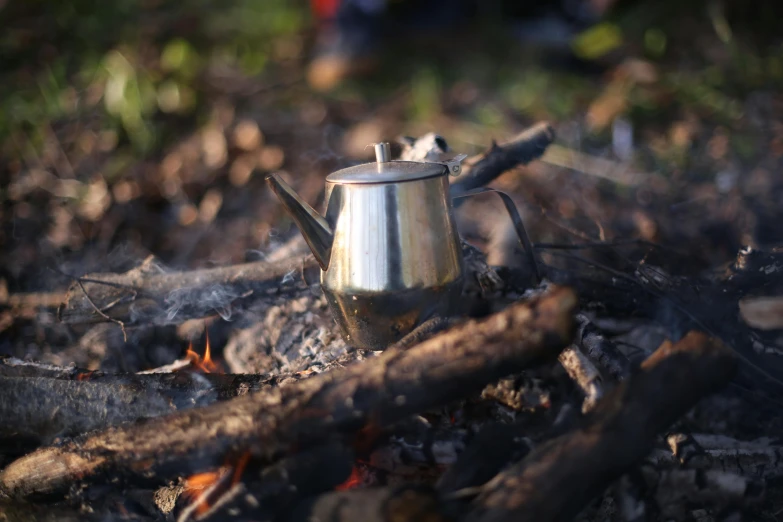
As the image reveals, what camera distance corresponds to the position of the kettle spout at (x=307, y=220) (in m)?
1.65

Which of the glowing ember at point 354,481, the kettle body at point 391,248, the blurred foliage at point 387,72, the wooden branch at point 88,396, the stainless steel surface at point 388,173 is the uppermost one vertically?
the blurred foliage at point 387,72

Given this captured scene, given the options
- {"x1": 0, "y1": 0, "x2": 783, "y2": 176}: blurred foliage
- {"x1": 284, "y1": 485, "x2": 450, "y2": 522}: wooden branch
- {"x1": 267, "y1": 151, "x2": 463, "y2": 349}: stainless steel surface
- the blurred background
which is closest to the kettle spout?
{"x1": 267, "y1": 151, "x2": 463, "y2": 349}: stainless steel surface

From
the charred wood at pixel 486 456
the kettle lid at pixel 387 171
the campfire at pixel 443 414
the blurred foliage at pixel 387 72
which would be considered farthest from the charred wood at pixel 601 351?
the blurred foliage at pixel 387 72

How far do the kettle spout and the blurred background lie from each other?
3.98 ft

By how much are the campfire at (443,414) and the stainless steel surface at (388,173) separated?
378 millimetres

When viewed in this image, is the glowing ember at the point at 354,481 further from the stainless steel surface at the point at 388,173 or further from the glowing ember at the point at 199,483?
the stainless steel surface at the point at 388,173

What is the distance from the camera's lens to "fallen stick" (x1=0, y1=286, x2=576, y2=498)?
1.27 m

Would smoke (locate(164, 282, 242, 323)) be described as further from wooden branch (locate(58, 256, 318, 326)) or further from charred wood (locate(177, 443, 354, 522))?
charred wood (locate(177, 443, 354, 522))

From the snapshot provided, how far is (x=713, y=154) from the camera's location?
13.2 feet

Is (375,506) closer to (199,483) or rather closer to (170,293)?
(199,483)

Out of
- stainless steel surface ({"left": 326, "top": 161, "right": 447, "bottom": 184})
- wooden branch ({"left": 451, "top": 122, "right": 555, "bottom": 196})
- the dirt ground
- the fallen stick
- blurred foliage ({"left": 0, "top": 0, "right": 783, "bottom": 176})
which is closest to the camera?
the fallen stick

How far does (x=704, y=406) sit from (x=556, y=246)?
650mm

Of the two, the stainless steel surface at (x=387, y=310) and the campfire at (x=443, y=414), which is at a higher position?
the stainless steel surface at (x=387, y=310)

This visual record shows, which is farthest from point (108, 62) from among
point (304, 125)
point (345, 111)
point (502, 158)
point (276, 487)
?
point (276, 487)
